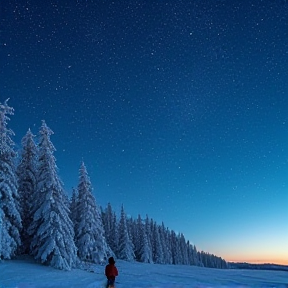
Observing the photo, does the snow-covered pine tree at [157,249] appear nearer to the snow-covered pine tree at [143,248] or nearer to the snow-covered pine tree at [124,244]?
the snow-covered pine tree at [143,248]

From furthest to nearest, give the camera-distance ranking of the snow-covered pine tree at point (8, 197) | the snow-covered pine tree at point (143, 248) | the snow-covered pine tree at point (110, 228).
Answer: the snow-covered pine tree at point (143, 248) < the snow-covered pine tree at point (110, 228) < the snow-covered pine tree at point (8, 197)

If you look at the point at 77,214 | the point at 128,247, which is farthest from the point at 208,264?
the point at 77,214

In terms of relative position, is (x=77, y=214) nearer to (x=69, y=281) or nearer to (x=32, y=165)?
(x=32, y=165)

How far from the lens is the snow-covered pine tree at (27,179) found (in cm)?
3051

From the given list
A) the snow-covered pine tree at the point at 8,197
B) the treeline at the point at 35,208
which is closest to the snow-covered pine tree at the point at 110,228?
Answer: the treeline at the point at 35,208

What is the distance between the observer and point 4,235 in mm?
25094

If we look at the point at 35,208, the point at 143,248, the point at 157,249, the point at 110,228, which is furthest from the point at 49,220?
the point at 157,249

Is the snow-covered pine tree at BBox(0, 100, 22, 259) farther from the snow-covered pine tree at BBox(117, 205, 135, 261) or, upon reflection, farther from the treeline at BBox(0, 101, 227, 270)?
the snow-covered pine tree at BBox(117, 205, 135, 261)

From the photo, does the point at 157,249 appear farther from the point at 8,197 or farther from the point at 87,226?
the point at 8,197

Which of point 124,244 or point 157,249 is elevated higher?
point 157,249

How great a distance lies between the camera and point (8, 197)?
26734mm

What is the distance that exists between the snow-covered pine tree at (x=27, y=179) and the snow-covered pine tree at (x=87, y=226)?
9.69 m

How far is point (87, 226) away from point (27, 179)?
37.4 ft

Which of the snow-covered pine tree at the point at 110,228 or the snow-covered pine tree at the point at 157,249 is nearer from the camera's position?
the snow-covered pine tree at the point at 110,228
